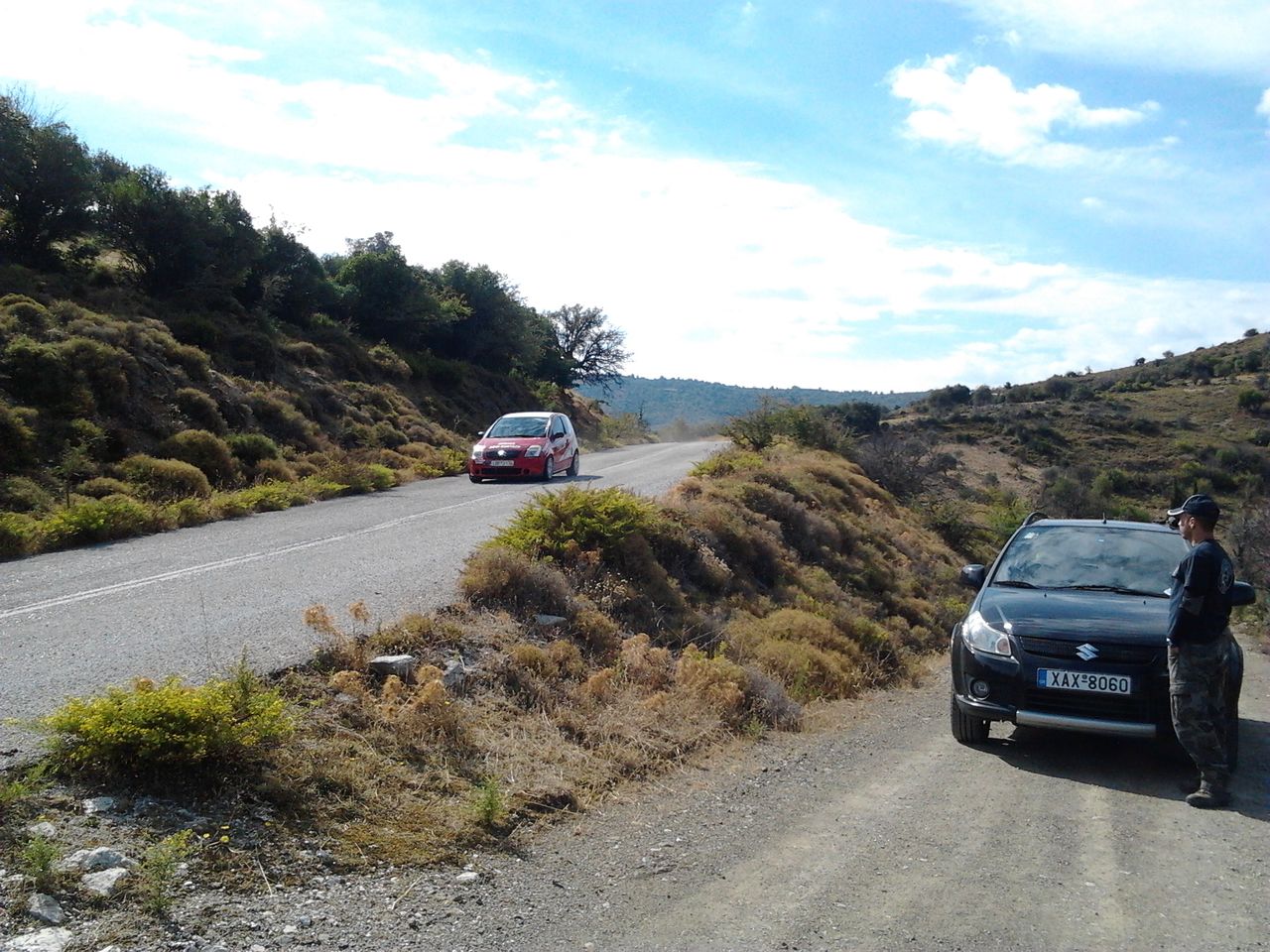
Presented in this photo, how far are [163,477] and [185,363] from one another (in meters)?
6.40

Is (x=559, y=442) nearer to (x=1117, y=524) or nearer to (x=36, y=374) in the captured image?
(x=36, y=374)

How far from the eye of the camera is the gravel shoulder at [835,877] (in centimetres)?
409

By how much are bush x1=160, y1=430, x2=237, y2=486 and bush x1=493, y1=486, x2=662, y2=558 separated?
9.69m

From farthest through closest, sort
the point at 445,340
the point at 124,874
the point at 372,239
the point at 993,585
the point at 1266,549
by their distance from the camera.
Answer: the point at 372,239 → the point at 445,340 → the point at 1266,549 → the point at 993,585 → the point at 124,874

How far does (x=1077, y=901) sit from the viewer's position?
→ 4496 mm

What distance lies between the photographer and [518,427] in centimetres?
2303

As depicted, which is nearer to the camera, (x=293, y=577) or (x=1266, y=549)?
(x=293, y=577)

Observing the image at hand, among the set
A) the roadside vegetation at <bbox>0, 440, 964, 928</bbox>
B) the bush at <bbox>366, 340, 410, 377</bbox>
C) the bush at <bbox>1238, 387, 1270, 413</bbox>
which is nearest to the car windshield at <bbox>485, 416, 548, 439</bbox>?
the roadside vegetation at <bbox>0, 440, 964, 928</bbox>

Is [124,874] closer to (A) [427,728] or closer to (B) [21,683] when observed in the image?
(A) [427,728]

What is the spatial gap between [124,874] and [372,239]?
5268 centimetres

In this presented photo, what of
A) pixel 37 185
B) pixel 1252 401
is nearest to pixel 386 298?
pixel 37 185

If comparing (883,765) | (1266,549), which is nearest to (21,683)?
(883,765)

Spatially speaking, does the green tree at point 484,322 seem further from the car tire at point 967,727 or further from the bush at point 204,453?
the car tire at point 967,727

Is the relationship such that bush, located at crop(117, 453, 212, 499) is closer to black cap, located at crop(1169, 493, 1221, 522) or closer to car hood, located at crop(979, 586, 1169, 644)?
car hood, located at crop(979, 586, 1169, 644)
